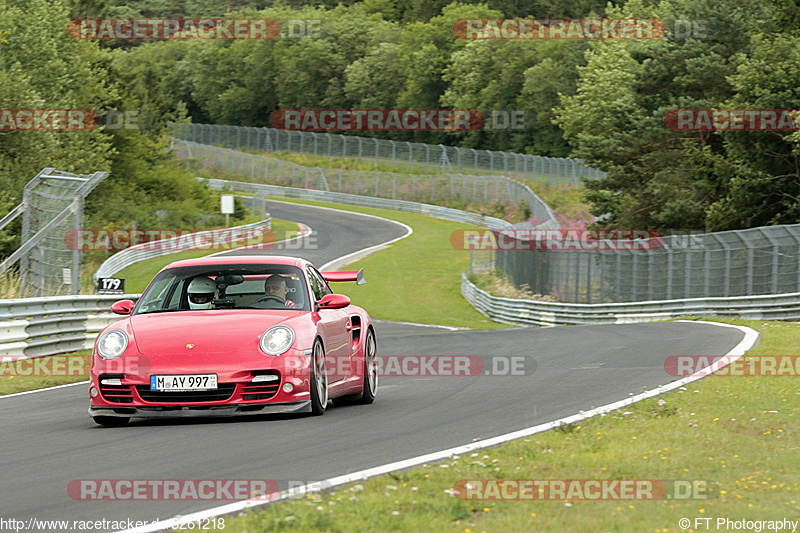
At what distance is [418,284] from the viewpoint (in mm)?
45594

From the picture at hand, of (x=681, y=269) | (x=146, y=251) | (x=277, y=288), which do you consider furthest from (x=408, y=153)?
(x=277, y=288)

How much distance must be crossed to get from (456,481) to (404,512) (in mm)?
860

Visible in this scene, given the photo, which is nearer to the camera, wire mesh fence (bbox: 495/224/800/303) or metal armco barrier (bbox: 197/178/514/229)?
wire mesh fence (bbox: 495/224/800/303)

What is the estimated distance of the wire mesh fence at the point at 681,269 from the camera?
2766 centimetres

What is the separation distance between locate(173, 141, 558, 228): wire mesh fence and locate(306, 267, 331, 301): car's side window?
50666 millimetres

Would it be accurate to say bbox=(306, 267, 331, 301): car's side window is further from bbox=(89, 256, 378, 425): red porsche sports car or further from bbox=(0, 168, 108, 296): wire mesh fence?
bbox=(0, 168, 108, 296): wire mesh fence

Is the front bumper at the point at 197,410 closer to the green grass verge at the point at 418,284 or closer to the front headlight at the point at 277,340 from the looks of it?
the front headlight at the point at 277,340

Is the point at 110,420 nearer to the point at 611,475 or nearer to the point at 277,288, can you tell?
the point at 277,288

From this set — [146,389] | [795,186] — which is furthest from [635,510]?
[795,186]

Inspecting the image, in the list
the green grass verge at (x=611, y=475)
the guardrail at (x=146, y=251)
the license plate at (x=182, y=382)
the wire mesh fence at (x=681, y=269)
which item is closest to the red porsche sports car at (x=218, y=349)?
the license plate at (x=182, y=382)

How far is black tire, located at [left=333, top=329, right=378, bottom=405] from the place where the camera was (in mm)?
11016

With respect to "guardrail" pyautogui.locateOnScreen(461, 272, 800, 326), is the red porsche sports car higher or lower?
higher

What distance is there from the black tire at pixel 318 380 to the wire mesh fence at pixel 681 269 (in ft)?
66.7

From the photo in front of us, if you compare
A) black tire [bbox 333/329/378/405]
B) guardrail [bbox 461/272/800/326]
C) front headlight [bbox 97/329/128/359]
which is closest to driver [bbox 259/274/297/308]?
black tire [bbox 333/329/378/405]
